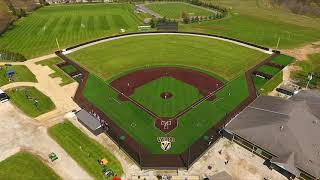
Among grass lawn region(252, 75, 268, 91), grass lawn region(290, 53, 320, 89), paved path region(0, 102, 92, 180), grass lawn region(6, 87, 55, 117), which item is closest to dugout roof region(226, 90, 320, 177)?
grass lawn region(252, 75, 268, 91)

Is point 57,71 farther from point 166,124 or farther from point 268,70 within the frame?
point 268,70

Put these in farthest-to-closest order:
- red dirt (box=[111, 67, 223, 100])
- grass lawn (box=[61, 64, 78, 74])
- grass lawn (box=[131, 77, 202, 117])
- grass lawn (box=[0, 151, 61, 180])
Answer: grass lawn (box=[61, 64, 78, 74])
red dirt (box=[111, 67, 223, 100])
grass lawn (box=[131, 77, 202, 117])
grass lawn (box=[0, 151, 61, 180])

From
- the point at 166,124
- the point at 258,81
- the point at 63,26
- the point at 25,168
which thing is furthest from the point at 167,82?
the point at 63,26

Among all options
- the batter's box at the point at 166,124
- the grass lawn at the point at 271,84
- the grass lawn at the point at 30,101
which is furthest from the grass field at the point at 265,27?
the grass lawn at the point at 30,101

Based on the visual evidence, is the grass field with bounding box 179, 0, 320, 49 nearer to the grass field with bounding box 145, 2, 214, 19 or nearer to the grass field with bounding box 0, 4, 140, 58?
the grass field with bounding box 145, 2, 214, 19

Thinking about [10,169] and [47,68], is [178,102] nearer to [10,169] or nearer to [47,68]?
[10,169]

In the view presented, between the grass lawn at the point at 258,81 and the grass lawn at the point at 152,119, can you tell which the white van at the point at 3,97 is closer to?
the grass lawn at the point at 152,119

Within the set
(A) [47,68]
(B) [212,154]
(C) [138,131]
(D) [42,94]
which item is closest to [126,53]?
(A) [47,68]
